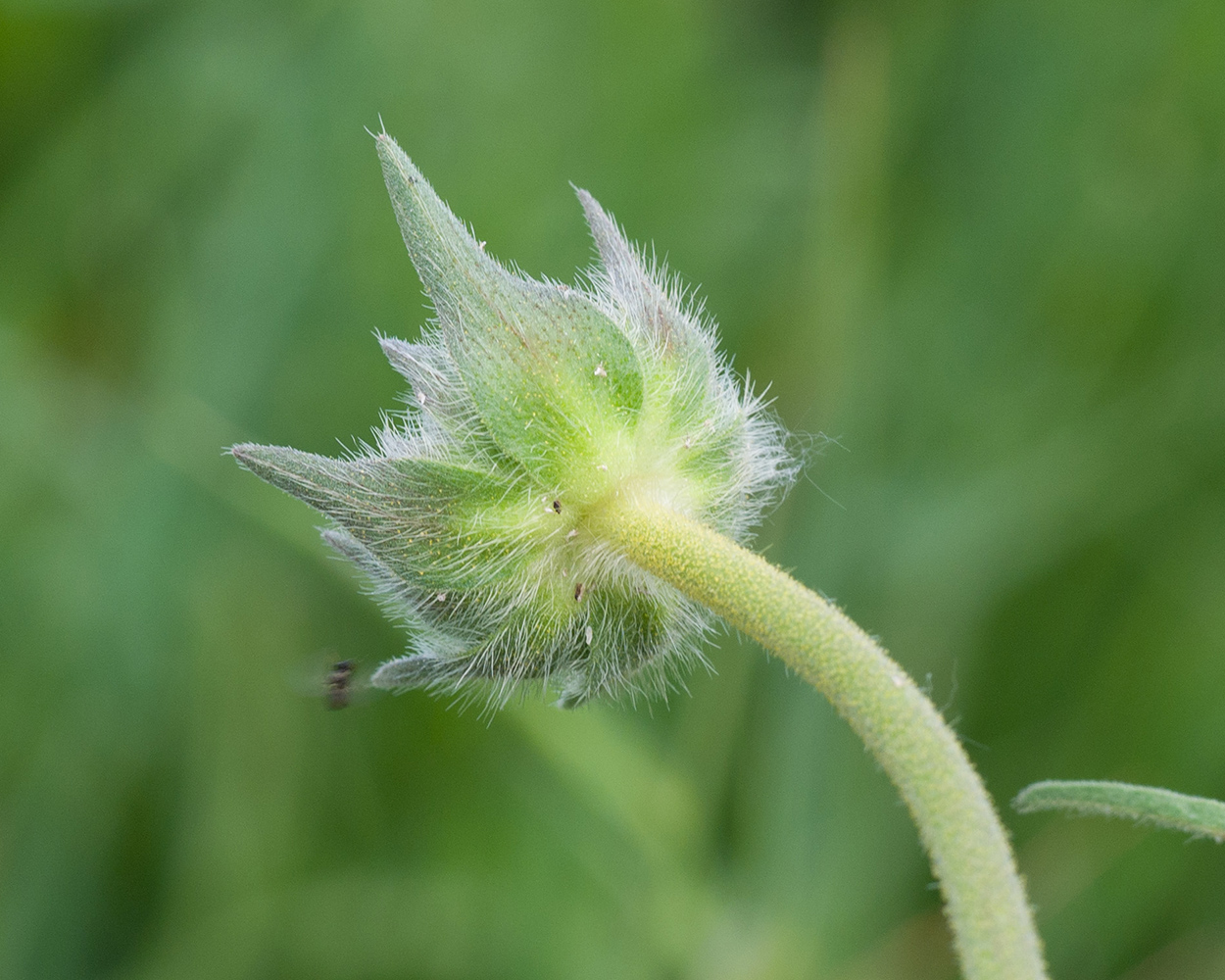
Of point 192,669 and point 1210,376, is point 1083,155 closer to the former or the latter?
point 1210,376

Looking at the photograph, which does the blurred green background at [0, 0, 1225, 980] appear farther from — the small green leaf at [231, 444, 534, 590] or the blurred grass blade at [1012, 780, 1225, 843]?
Result: the blurred grass blade at [1012, 780, 1225, 843]

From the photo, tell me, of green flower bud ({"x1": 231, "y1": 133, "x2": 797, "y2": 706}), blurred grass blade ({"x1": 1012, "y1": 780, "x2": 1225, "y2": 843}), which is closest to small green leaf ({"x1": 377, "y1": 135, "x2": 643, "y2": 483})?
green flower bud ({"x1": 231, "y1": 133, "x2": 797, "y2": 706})

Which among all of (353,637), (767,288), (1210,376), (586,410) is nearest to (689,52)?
(767,288)

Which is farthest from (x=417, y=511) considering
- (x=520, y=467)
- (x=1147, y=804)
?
(x=1147, y=804)

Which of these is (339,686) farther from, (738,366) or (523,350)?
(738,366)

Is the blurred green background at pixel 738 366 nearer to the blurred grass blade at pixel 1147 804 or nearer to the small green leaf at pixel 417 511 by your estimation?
the small green leaf at pixel 417 511

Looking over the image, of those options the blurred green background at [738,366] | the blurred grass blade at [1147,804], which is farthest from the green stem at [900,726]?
the blurred green background at [738,366]
